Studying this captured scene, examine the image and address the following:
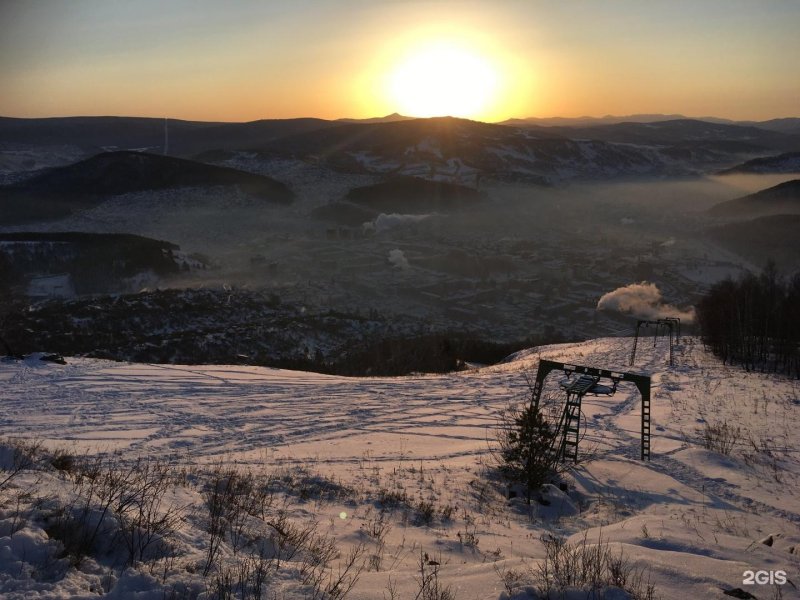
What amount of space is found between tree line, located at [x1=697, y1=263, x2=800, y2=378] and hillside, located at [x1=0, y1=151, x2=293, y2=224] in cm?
7142

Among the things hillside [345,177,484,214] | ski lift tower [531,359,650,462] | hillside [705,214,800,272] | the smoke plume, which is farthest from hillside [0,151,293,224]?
ski lift tower [531,359,650,462]

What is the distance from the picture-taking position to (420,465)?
970 centimetres

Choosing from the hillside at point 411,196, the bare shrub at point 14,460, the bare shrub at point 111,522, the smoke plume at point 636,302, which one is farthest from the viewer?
the hillside at point 411,196

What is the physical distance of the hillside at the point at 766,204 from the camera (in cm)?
8944

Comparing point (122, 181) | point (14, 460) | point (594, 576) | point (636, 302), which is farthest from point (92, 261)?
point (594, 576)

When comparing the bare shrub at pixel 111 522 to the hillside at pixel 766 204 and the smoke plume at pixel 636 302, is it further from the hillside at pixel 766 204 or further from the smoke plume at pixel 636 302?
the hillside at pixel 766 204

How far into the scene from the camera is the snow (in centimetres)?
442

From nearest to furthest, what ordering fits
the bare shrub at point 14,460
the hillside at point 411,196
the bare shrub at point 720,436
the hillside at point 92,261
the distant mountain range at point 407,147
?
the bare shrub at point 14,460, the bare shrub at point 720,436, the hillside at point 92,261, the hillside at point 411,196, the distant mountain range at point 407,147

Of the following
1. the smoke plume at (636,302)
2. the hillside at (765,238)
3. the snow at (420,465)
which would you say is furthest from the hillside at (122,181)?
the snow at (420,465)

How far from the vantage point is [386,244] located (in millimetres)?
69812

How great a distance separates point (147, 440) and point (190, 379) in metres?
6.44

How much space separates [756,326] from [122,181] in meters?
89.2

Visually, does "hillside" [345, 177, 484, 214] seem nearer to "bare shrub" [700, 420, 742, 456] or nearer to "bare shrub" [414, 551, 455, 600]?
"bare shrub" [700, 420, 742, 456]

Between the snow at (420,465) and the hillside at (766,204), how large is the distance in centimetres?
8374
